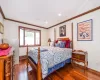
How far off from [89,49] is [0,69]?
10.3 feet

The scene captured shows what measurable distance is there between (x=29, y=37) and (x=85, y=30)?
3.81 meters

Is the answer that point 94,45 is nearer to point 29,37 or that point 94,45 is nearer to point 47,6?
point 47,6

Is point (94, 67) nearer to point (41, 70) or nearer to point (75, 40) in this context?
point (75, 40)

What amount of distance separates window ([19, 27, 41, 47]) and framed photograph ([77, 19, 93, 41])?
3.33 m

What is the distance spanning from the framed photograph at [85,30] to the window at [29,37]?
131 inches

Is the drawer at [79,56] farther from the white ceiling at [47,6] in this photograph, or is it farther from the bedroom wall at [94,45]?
the white ceiling at [47,6]

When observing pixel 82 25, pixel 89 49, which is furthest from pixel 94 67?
pixel 82 25

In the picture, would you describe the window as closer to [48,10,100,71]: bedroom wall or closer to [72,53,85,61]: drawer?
[72,53,85,61]: drawer

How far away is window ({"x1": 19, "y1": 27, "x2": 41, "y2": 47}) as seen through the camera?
4.75 m

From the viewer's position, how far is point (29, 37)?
17.1ft

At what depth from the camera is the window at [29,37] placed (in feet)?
15.6

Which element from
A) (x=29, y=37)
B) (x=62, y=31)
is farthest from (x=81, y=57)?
(x=29, y=37)

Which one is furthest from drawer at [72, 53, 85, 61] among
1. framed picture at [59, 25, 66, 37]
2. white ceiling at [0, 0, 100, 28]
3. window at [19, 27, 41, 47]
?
window at [19, 27, 41, 47]

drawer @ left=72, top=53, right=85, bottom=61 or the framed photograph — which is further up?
the framed photograph
